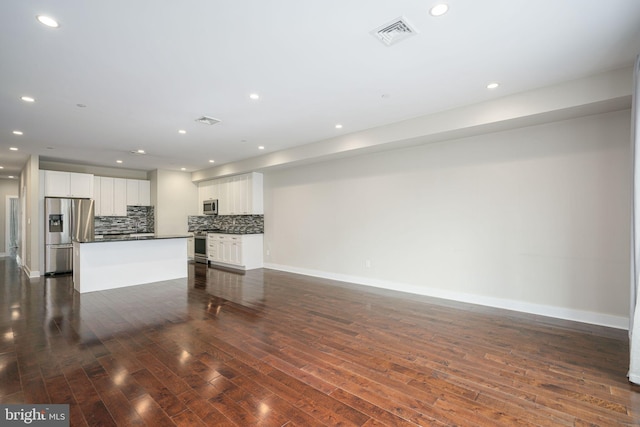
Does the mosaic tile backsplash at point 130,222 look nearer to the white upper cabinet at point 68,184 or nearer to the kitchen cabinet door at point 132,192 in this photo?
the kitchen cabinet door at point 132,192

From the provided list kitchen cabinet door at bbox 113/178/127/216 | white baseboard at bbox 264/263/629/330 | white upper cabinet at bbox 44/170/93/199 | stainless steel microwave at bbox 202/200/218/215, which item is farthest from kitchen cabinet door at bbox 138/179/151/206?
white baseboard at bbox 264/263/629/330

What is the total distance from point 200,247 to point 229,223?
108cm

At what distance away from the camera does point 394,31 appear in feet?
7.85

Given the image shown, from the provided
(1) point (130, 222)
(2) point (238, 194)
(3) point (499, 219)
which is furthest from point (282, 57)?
(1) point (130, 222)

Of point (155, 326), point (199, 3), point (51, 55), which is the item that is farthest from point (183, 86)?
point (155, 326)

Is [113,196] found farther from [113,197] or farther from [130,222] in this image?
[130,222]

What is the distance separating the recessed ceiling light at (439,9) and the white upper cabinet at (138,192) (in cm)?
884

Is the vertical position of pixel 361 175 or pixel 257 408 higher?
pixel 361 175

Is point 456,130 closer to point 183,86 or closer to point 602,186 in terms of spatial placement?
point 602,186

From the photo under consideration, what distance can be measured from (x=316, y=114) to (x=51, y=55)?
283cm

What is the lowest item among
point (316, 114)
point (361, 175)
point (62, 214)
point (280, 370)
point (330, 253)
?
point (280, 370)

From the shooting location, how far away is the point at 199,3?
206cm

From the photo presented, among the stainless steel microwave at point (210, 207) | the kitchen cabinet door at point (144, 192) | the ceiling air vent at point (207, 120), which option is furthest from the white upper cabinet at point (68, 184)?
the ceiling air vent at point (207, 120)

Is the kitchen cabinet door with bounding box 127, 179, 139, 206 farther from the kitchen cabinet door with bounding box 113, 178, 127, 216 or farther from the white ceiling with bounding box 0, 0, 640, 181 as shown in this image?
the white ceiling with bounding box 0, 0, 640, 181
